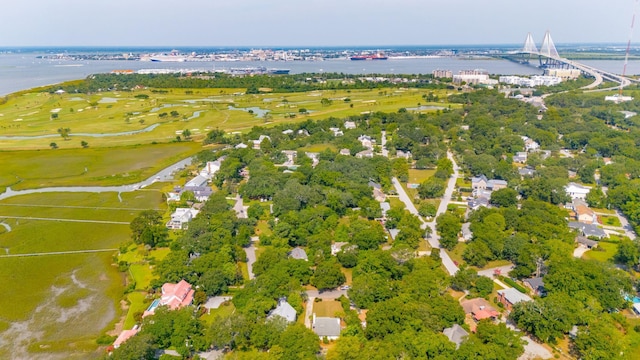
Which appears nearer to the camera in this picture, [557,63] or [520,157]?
[520,157]

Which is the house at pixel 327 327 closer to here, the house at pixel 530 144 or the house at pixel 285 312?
the house at pixel 285 312

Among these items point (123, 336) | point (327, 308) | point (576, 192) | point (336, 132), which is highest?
point (336, 132)

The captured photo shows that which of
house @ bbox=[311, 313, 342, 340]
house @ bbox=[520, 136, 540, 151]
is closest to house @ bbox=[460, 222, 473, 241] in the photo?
house @ bbox=[311, 313, 342, 340]

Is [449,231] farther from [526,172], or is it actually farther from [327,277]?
[526,172]

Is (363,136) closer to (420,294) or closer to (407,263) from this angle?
(407,263)

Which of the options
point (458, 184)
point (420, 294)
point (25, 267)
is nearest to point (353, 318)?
point (420, 294)

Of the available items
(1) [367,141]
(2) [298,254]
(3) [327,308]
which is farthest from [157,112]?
(3) [327,308]

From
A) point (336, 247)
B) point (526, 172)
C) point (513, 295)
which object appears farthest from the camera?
point (526, 172)
